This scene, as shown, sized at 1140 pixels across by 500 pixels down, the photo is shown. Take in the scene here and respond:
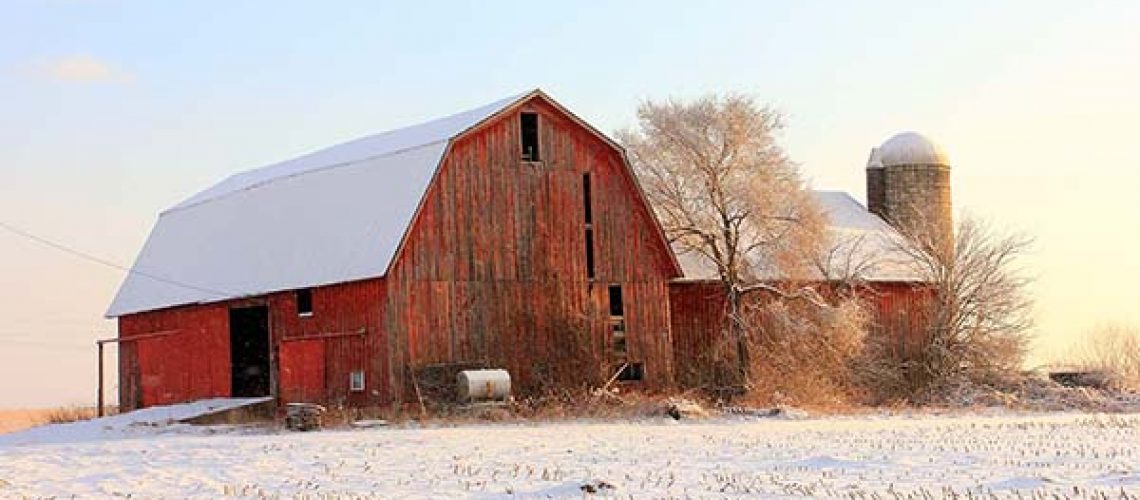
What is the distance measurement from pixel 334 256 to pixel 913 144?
23.1 metres

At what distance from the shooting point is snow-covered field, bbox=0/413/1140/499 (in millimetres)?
18797

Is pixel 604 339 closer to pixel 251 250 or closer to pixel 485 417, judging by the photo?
pixel 485 417

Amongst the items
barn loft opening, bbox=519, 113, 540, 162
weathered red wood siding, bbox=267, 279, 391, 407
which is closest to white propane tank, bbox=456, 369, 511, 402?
weathered red wood siding, bbox=267, 279, 391, 407

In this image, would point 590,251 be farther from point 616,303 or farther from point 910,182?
point 910,182

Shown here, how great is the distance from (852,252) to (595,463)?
79.3ft

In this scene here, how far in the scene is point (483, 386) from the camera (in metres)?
33.3

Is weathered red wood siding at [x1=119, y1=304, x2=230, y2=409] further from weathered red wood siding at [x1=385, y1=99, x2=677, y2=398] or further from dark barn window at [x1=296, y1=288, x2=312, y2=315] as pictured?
weathered red wood siding at [x1=385, y1=99, x2=677, y2=398]

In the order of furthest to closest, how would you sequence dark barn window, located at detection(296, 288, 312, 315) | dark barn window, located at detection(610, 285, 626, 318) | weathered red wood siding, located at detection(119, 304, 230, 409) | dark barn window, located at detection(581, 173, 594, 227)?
weathered red wood siding, located at detection(119, 304, 230, 409)
dark barn window, located at detection(610, 285, 626, 318)
dark barn window, located at detection(581, 173, 594, 227)
dark barn window, located at detection(296, 288, 312, 315)

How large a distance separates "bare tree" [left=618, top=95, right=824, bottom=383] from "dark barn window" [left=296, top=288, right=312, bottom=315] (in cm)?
910

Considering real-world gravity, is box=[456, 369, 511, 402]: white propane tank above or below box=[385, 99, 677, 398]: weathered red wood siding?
below

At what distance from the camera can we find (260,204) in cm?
4159

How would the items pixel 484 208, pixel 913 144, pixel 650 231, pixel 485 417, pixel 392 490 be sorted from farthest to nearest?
pixel 913 144, pixel 650 231, pixel 484 208, pixel 485 417, pixel 392 490

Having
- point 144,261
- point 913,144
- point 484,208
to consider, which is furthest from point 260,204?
point 913,144

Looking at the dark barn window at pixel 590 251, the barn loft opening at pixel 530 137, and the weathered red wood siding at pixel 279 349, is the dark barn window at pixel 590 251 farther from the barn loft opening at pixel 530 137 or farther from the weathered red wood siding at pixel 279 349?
the weathered red wood siding at pixel 279 349
